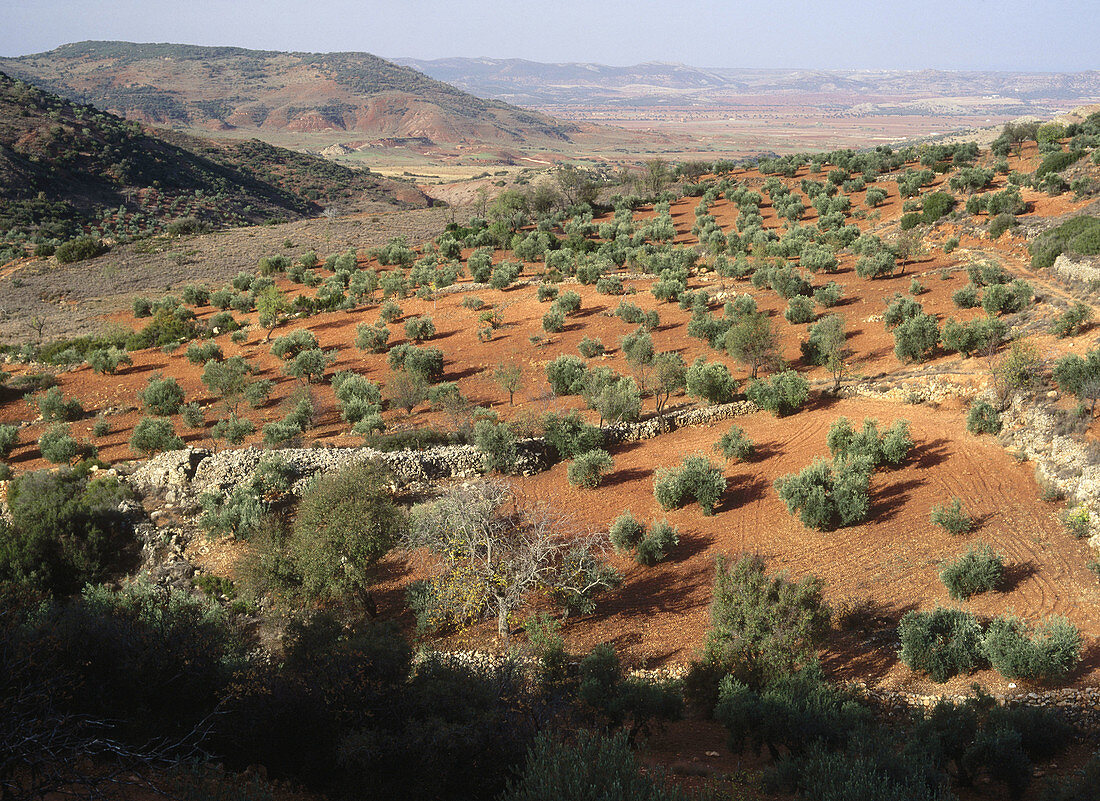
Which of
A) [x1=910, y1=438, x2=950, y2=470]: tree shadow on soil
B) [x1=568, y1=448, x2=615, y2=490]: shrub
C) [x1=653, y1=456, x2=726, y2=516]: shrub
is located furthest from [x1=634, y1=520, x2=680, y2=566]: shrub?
[x1=910, y1=438, x2=950, y2=470]: tree shadow on soil

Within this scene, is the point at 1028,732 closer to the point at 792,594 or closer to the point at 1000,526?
the point at 792,594

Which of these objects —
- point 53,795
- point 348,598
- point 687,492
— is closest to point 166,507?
point 348,598

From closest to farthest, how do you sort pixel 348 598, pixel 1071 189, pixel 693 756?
pixel 693 756 < pixel 348 598 < pixel 1071 189

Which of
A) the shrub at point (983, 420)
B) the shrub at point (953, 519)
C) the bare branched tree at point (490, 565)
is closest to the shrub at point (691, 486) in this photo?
the bare branched tree at point (490, 565)

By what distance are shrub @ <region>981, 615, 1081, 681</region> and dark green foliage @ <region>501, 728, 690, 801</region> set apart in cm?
516

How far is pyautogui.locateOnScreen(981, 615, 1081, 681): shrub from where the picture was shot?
7.64 m

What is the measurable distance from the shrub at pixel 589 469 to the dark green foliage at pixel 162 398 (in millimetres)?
13546

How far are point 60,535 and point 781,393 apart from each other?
16.2 meters

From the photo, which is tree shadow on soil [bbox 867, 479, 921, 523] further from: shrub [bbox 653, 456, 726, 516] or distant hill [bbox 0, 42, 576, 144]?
distant hill [bbox 0, 42, 576, 144]

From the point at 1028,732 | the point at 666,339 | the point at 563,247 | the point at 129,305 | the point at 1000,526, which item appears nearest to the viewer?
the point at 1028,732

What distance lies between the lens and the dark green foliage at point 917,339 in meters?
19.1

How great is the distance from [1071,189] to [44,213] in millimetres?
69348

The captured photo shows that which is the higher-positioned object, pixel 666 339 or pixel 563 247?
pixel 563 247

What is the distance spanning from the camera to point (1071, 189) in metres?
30.8
